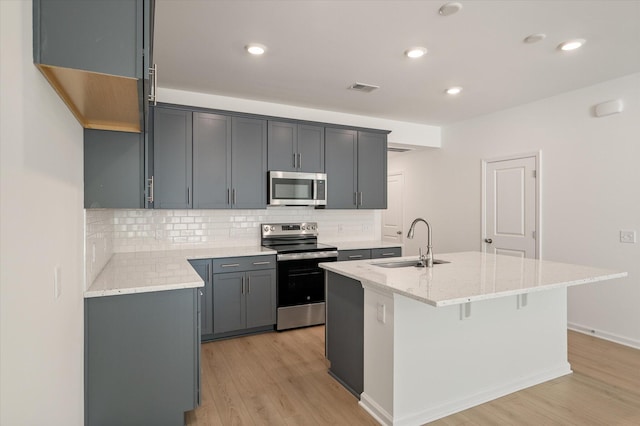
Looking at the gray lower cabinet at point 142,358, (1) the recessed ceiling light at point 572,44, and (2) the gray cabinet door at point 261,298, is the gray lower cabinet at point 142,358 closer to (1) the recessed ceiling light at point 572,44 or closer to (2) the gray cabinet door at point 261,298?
(2) the gray cabinet door at point 261,298

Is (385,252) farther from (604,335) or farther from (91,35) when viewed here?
(91,35)

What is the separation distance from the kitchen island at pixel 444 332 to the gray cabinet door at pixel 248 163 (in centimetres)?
161

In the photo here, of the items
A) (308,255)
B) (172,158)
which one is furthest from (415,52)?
(172,158)

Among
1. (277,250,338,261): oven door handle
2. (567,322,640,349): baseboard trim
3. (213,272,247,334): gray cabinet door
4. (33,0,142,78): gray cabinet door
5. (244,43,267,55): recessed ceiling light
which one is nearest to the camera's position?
(33,0,142,78): gray cabinet door

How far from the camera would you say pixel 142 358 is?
2066 mm

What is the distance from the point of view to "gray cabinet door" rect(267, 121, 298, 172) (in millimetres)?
4152

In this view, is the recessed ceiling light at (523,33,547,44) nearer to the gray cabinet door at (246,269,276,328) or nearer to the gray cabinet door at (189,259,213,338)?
the gray cabinet door at (246,269,276,328)

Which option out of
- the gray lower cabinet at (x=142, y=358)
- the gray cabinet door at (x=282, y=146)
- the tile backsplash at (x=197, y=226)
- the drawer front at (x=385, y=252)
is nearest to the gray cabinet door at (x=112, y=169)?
the gray lower cabinet at (x=142, y=358)

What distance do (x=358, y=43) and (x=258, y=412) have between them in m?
2.77

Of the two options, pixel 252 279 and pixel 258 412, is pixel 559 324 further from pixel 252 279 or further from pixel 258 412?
pixel 252 279

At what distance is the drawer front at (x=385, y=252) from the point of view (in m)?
4.51

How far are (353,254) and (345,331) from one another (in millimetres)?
1708

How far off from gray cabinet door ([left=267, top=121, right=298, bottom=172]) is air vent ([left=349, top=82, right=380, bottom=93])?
88 cm

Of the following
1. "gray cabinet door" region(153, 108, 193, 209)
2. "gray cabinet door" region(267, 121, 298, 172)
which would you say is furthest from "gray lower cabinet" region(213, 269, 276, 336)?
"gray cabinet door" region(267, 121, 298, 172)
